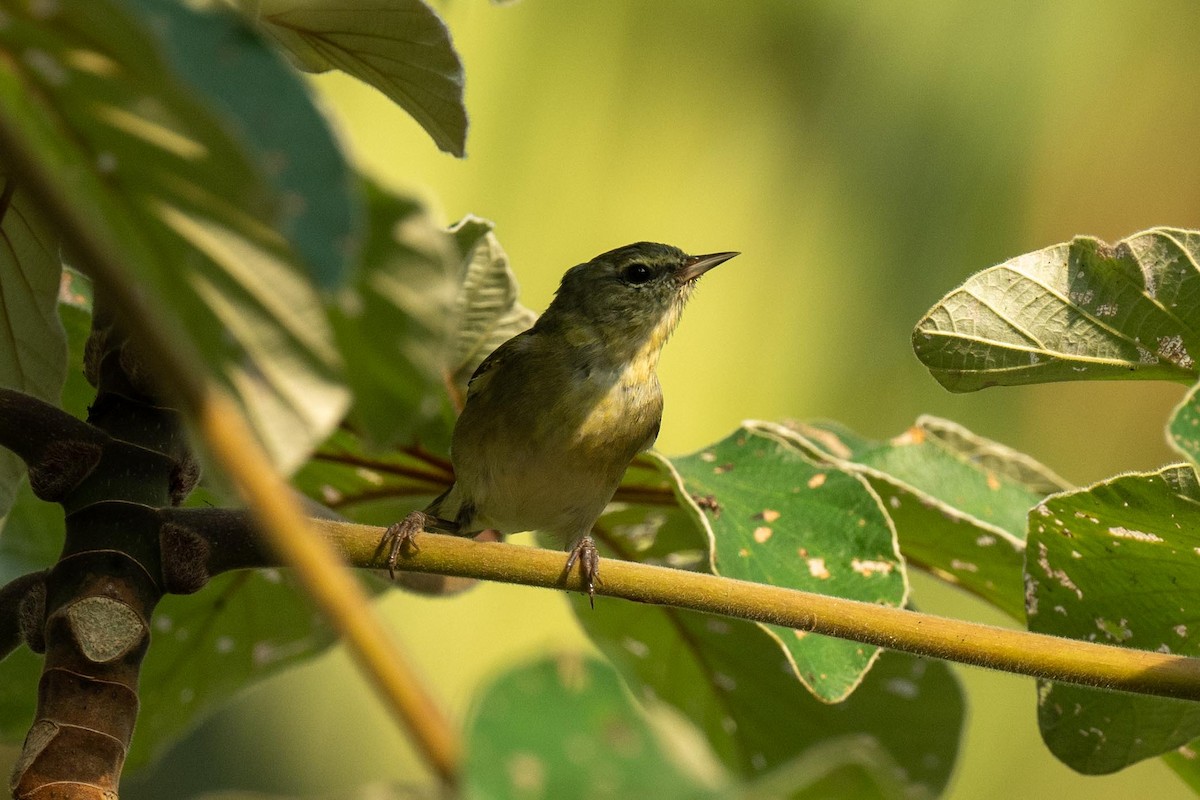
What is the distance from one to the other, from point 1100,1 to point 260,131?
4.28 meters

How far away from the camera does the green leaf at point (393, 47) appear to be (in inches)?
38.0

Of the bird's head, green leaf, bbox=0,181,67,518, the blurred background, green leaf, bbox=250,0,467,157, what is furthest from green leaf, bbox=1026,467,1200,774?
the blurred background

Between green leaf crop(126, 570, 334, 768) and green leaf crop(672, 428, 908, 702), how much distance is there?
52 centimetres

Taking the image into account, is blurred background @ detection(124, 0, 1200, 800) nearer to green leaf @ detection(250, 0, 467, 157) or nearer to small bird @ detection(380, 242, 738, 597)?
small bird @ detection(380, 242, 738, 597)

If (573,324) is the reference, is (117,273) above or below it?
above

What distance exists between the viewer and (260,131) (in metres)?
0.51

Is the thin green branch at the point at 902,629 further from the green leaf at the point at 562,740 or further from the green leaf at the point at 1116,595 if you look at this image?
the green leaf at the point at 562,740

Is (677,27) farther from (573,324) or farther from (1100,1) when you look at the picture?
(1100,1)

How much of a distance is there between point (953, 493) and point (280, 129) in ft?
3.71

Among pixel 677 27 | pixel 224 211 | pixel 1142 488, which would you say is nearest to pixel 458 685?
pixel 677 27

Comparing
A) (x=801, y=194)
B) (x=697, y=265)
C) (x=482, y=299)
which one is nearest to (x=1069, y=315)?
(x=482, y=299)

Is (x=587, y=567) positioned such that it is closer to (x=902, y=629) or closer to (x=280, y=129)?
(x=902, y=629)

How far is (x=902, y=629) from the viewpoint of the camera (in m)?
0.89

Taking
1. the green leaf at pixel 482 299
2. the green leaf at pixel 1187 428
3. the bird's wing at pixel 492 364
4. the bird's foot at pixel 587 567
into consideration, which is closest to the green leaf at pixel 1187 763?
the green leaf at pixel 1187 428
